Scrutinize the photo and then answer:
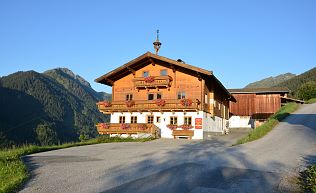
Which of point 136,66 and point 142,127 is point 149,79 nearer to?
point 136,66

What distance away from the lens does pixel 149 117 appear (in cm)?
3488

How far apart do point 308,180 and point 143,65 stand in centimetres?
2815

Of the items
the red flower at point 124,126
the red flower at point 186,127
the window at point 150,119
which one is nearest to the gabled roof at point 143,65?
the red flower at point 186,127

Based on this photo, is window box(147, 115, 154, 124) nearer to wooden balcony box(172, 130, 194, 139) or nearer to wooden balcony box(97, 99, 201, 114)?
wooden balcony box(97, 99, 201, 114)

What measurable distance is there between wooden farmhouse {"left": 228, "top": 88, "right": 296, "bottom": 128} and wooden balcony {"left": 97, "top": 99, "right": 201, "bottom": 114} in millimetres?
20544

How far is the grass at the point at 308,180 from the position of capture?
31.8ft

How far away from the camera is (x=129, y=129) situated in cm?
3341

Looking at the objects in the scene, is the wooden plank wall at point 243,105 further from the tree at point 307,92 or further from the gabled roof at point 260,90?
the tree at point 307,92

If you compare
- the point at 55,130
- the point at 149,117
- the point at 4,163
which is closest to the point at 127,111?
the point at 149,117

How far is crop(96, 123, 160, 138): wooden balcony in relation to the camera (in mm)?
32250

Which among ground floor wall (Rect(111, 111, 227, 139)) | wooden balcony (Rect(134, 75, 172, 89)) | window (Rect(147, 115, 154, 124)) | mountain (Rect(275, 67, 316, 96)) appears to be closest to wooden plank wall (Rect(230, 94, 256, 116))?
ground floor wall (Rect(111, 111, 227, 139))

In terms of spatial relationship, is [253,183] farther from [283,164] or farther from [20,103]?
[20,103]

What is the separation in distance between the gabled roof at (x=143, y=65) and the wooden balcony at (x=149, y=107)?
10.2ft

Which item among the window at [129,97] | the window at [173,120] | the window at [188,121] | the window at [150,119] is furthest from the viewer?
the window at [129,97]
